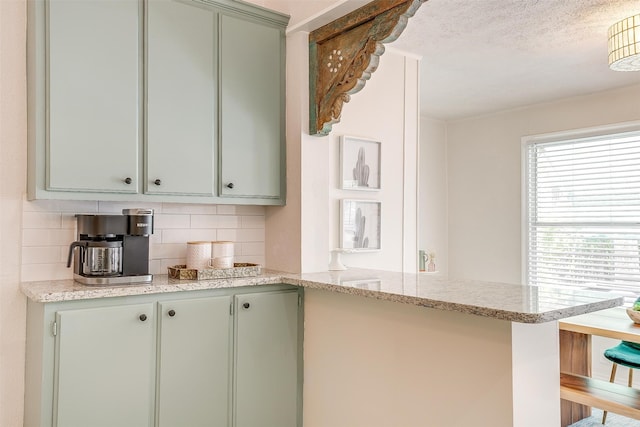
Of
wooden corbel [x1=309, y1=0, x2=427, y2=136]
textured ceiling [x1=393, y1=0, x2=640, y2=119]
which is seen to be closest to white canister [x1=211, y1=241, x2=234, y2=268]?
wooden corbel [x1=309, y1=0, x2=427, y2=136]

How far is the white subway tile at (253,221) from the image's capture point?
293 cm

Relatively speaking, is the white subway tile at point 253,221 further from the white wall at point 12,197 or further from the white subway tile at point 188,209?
the white wall at point 12,197

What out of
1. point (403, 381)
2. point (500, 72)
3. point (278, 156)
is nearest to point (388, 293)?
point (403, 381)

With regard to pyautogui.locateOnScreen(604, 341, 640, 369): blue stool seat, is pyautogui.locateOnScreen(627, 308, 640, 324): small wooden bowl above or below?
above

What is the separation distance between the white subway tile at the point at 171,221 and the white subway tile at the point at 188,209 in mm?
27

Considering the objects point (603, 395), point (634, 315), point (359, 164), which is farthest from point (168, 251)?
point (634, 315)

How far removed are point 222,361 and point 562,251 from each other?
3.59m

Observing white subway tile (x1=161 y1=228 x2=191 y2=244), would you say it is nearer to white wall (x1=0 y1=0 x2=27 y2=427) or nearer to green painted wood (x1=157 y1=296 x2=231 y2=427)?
green painted wood (x1=157 y1=296 x2=231 y2=427)

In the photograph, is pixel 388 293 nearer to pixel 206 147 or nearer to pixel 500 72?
pixel 206 147

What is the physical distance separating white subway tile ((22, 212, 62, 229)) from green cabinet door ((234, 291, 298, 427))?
91cm

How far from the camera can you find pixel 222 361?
7.82ft

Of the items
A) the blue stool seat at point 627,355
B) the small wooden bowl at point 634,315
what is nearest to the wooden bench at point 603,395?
the blue stool seat at point 627,355

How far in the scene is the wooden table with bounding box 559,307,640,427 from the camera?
2920mm

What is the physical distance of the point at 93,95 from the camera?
7.16ft
